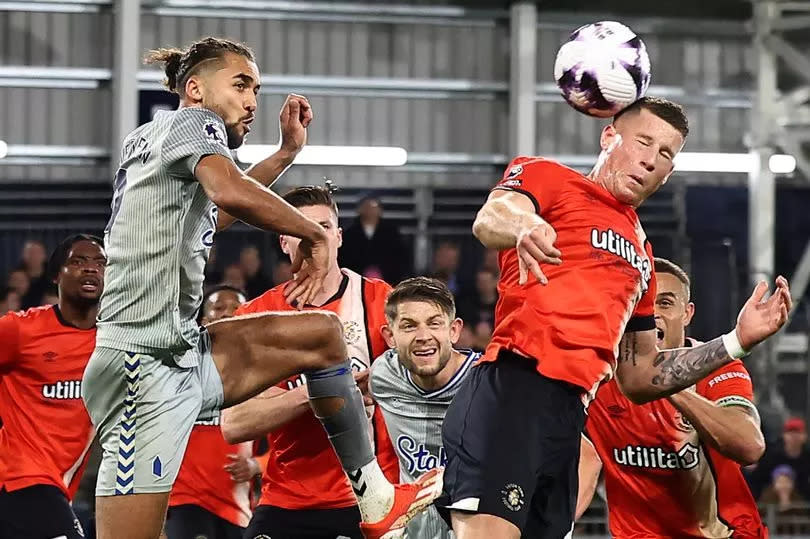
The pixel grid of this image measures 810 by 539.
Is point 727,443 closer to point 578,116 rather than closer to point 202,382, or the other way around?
point 202,382

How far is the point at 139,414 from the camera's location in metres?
5.04

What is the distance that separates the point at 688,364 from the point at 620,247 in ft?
1.85

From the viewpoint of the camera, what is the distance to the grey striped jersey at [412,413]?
5.99 m

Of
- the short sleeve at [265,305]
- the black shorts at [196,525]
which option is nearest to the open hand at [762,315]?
the short sleeve at [265,305]

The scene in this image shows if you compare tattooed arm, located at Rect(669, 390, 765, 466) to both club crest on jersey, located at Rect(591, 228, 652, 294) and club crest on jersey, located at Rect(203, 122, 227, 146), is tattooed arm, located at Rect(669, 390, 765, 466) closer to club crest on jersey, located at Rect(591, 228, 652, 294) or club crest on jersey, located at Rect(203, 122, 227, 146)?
club crest on jersey, located at Rect(591, 228, 652, 294)

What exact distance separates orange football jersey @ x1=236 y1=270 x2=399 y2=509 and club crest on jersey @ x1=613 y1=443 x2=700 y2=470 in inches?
38.1

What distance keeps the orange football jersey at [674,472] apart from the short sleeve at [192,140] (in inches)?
84.2

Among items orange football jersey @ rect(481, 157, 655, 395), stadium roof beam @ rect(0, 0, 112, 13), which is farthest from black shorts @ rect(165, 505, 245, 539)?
stadium roof beam @ rect(0, 0, 112, 13)

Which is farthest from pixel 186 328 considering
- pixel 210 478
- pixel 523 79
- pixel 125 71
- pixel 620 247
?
pixel 523 79

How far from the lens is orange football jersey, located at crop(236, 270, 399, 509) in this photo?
6.21 metres

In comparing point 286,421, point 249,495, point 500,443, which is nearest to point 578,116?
point 249,495

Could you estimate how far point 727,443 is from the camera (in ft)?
18.5

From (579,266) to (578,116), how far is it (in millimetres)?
14240

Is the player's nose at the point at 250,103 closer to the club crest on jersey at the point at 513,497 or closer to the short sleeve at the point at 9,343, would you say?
the club crest on jersey at the point at 513,497
